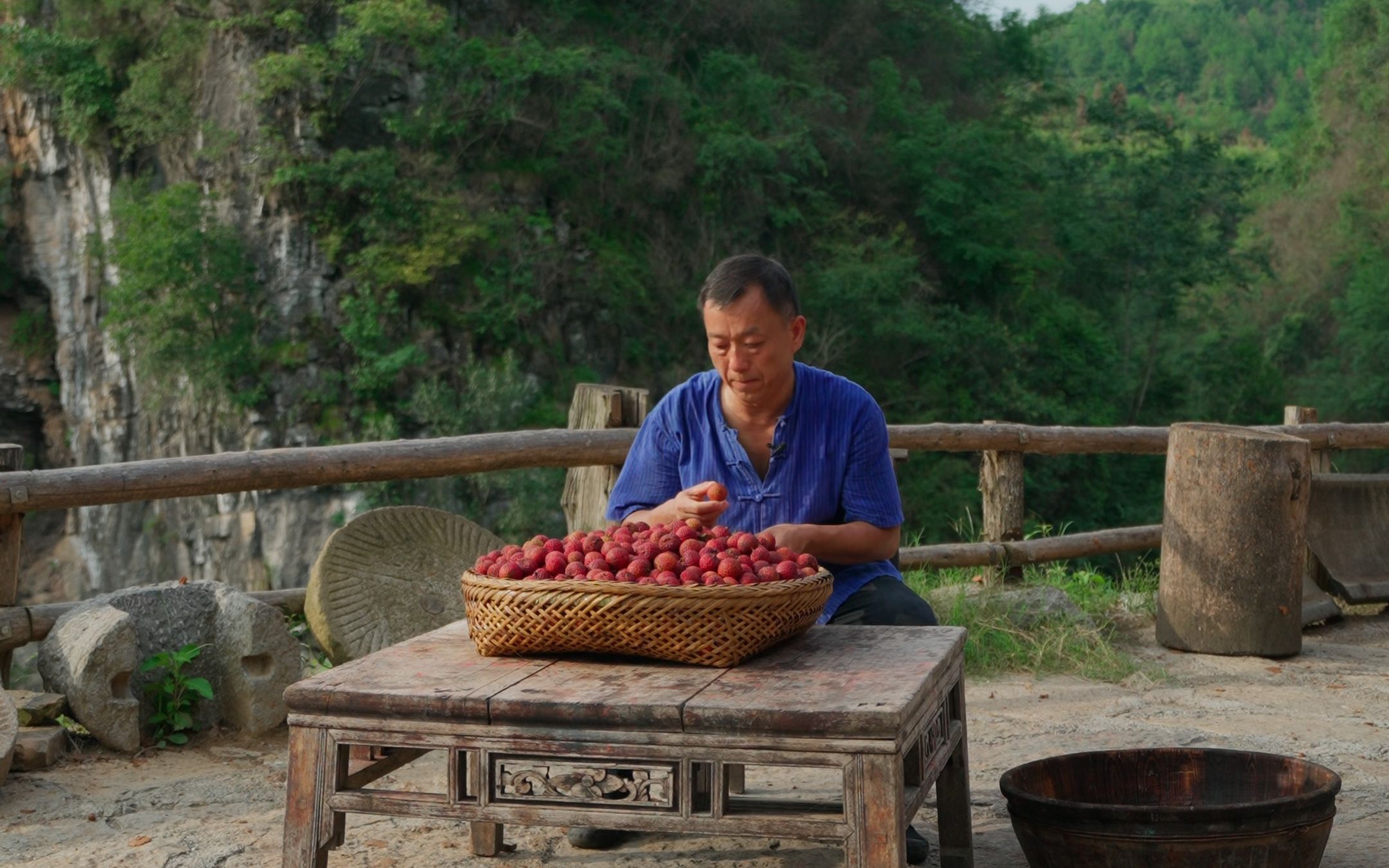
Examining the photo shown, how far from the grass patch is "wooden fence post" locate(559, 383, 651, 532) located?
1482 mm

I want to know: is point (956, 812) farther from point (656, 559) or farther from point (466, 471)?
point (466, 471)

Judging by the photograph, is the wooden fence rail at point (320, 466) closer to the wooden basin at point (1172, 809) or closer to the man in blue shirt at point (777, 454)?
the man in blue shirt at point (777, 454)

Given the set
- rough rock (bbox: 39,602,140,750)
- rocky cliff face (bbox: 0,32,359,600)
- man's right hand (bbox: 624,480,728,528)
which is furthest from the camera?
rocky cliff face (bbox: 0,32,359,600)

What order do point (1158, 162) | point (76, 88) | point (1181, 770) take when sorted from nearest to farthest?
1. point (1181, 770)
2. point (76, 88)
3. point (1158, 162)

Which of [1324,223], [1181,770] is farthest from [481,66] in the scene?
[1324,223]

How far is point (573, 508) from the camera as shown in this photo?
21.0 feet

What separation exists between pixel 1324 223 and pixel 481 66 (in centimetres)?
2262

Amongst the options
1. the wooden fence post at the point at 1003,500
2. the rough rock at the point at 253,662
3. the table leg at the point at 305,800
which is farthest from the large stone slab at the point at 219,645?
the wooden fence post at the point at 1003,500

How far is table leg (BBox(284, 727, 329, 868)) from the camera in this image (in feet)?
8.01

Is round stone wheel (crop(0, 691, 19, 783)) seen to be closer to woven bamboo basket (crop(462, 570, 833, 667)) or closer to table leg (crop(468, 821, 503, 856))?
table leg (crop(468, 821, 503, 856))

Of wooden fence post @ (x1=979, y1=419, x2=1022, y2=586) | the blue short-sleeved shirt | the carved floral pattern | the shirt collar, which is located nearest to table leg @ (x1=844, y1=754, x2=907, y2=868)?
the carved floral pattern

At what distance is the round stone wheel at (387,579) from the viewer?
5.55 meters

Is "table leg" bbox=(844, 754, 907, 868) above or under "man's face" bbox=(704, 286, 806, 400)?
under

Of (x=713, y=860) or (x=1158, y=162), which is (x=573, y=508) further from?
(x=1158, y=162)
